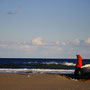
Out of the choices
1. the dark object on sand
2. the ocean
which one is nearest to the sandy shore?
the dark object on sand

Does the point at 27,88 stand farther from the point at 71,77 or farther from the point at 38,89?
the point at 71,77

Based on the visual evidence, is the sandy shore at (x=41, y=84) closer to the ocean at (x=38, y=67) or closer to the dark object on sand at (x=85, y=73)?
the dark object on sand at (x=85, y=73)

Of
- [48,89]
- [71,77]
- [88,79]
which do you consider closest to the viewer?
[48,89]

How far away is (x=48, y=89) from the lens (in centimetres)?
1288

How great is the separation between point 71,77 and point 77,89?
5.70m

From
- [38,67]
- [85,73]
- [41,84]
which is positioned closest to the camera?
[41,84]

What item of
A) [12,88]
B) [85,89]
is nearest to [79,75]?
[85,89]

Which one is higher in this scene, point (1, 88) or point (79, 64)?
point (79, 64)

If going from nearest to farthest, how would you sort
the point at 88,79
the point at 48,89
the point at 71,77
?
the point at 48,89 < the point at 88,79 < the point at 71,77

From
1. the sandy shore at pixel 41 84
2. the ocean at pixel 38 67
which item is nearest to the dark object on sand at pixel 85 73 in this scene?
the sandy shore at pixel 41 84

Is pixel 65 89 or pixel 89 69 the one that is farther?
pixel 89 69

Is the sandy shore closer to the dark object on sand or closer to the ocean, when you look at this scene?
the dark object on sand

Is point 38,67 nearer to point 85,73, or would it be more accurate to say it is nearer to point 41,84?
point 85,73

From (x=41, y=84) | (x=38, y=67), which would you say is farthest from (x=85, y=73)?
(x=38, y=67)
